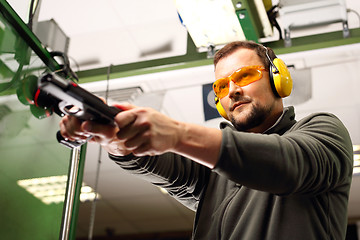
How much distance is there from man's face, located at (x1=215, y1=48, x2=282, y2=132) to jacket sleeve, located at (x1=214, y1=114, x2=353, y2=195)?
10.3 inches

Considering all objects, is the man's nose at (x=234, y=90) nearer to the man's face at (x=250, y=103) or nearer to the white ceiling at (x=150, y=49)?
the man's face at (x=250, y=103)

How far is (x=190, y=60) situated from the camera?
251 cm

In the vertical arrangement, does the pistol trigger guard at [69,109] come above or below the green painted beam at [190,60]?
above

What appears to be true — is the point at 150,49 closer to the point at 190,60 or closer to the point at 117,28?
the point at 117,28

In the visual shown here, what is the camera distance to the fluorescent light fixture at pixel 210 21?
2.20 meters

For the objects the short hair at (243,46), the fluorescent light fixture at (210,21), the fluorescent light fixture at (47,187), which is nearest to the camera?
the short hair at (243,46)

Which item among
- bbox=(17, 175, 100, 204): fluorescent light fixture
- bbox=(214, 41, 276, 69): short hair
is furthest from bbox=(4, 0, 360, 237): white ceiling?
bbox=(214, 41, 276, 69): short hair

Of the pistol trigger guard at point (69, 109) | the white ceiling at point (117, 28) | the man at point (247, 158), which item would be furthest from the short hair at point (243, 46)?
the white ceiling at point (117, 28)

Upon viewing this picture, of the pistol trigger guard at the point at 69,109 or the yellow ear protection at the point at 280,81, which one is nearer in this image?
the pistol trigger guard at the point at 69,109

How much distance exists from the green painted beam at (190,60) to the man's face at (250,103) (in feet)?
3.64

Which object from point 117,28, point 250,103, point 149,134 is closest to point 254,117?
point 250,103

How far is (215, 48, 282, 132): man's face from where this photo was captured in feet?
4.10

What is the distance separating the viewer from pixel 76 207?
191 centimetres

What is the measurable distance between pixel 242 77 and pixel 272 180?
48 centimetres
